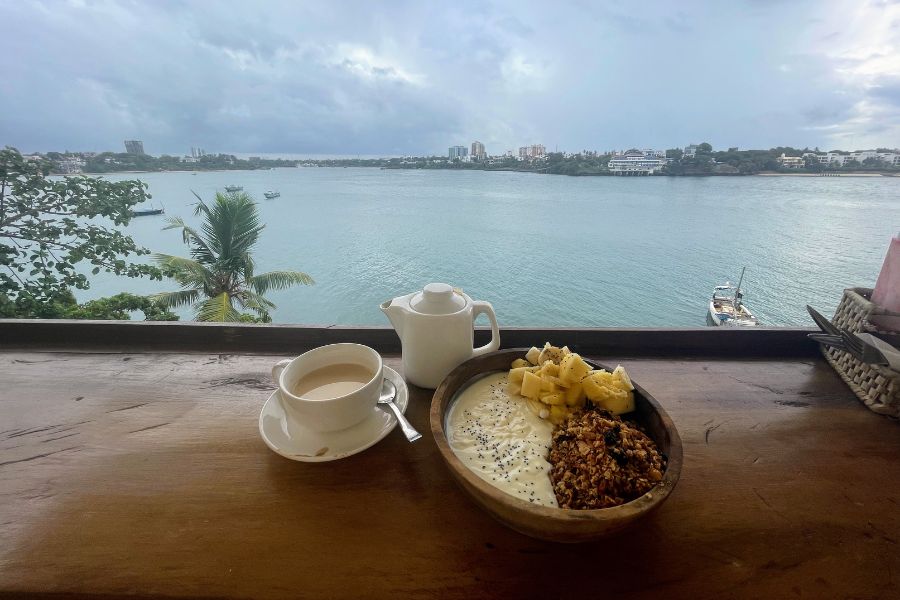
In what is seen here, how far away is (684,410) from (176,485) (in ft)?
A: 4.33

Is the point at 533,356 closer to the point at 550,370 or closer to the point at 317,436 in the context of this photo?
the point at 550,370

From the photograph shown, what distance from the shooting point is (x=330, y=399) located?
2.85ft

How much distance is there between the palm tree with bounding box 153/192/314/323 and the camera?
31.0ft

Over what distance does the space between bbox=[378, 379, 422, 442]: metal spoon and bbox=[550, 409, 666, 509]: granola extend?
0.33 metres

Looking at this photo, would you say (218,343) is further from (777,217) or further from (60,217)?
(777,217)

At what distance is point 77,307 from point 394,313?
7.21m

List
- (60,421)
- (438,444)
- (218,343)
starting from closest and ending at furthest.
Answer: (438,444) < (60,421) < (218,343)

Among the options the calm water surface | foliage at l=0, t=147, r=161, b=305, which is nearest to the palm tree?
the calm water surface

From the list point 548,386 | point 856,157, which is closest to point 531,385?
point 548,386

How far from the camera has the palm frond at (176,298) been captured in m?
8.49

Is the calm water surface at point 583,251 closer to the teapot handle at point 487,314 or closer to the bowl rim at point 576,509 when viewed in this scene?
the teapot handle at point 487,314

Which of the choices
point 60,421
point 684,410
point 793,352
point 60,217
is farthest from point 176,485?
point 60,217

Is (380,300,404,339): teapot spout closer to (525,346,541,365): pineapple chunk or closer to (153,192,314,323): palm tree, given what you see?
(525,346,541,365): pineapple chunk

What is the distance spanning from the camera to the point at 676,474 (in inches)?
27.7
